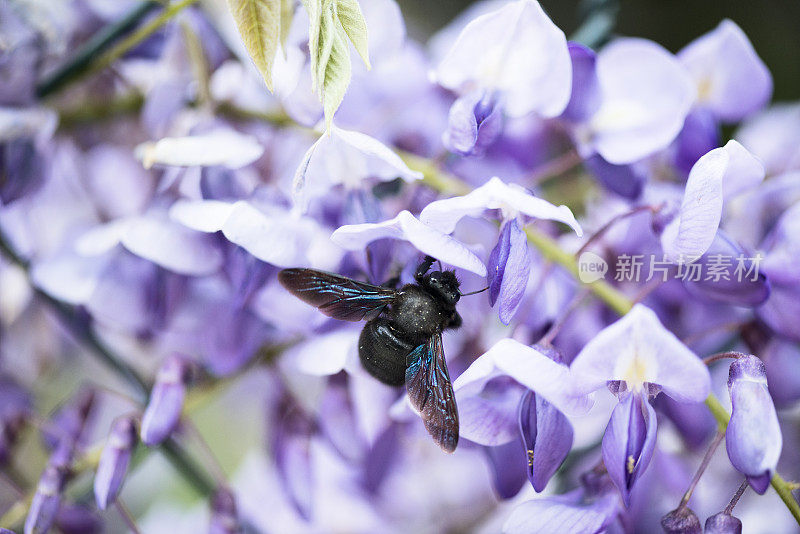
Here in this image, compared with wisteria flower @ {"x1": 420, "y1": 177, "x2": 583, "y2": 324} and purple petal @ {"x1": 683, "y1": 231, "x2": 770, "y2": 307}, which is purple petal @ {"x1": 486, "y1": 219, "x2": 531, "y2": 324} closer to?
wisteria flower @ {"x1": 420, "y1": 177, "x2": 583, "y2": 324}

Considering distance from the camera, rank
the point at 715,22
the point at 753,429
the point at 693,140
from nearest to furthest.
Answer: the point at 753,429 → the point at 693,140 → the point at 715,22

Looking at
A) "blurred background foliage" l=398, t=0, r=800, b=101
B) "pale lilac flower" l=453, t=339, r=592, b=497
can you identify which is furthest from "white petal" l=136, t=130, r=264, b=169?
"blurred background foliage" l=398, t=0, r=800, b=101

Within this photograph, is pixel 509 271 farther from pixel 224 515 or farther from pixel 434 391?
pixel 224 515

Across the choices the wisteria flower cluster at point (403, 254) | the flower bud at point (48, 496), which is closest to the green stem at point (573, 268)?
the wisteria flower cluster at point (403, 254)

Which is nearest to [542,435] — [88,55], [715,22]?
[88,55]

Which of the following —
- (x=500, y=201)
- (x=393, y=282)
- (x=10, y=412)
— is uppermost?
(x=500, y=201)

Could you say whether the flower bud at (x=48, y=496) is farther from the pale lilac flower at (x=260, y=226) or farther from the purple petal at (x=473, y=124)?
the purple petal at (x=473, y=124)

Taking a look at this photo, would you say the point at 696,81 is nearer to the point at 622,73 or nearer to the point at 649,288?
the point at 622,73
